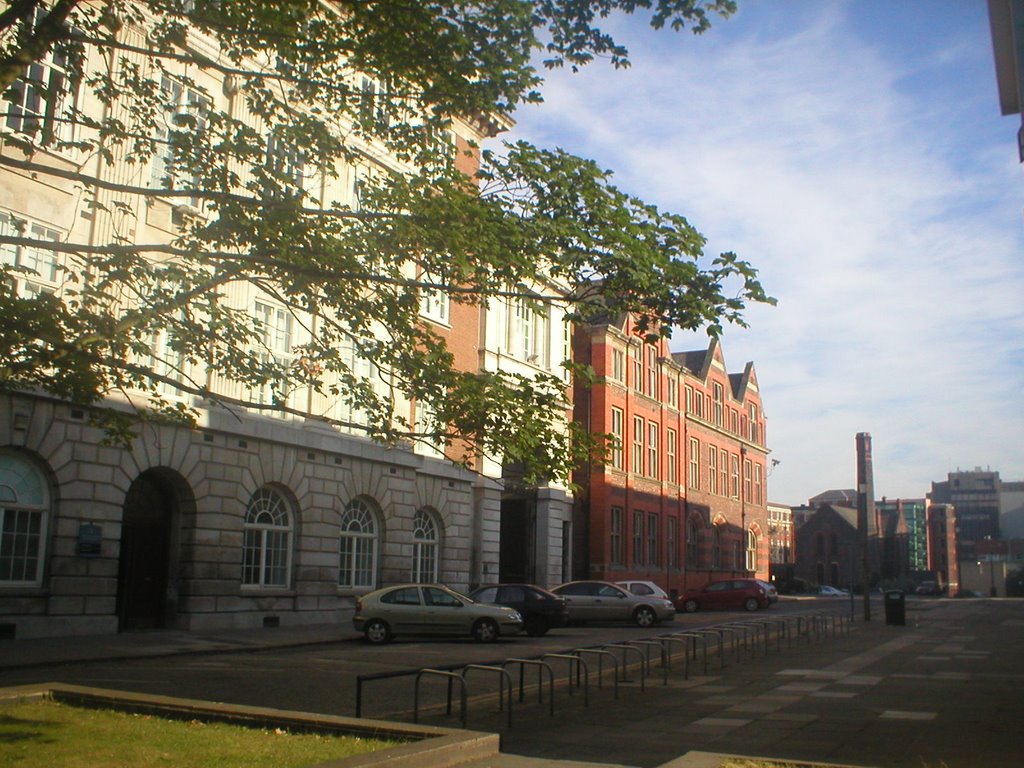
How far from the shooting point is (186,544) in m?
25.2

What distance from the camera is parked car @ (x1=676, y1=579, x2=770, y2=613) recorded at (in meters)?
48.8

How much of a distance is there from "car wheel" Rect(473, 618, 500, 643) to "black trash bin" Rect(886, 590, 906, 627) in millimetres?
16801

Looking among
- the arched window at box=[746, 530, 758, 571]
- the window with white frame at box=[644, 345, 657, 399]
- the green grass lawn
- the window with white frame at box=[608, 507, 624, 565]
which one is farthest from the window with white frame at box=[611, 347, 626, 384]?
the green grass lawn

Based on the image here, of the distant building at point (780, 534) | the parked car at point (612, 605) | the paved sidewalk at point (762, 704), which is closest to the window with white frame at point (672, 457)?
the parked car at point (612, 605)

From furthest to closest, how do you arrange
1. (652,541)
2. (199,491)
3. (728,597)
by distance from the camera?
(652,541)
(728,597)
(199,491)

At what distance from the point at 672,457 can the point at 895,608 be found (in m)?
22.9

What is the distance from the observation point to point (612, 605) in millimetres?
34312

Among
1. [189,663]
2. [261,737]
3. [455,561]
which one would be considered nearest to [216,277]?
[261,737]

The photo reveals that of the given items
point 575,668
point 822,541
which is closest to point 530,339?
point 575,668

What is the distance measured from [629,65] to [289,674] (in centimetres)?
1122

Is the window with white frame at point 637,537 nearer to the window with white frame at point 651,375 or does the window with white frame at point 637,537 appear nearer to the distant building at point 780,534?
the window with white frame at point 651,375

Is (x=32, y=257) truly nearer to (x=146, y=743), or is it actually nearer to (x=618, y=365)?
(x=146, y=743)

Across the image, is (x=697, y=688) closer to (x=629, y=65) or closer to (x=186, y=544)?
(x=629, y=65)

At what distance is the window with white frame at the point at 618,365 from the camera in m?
50.8
